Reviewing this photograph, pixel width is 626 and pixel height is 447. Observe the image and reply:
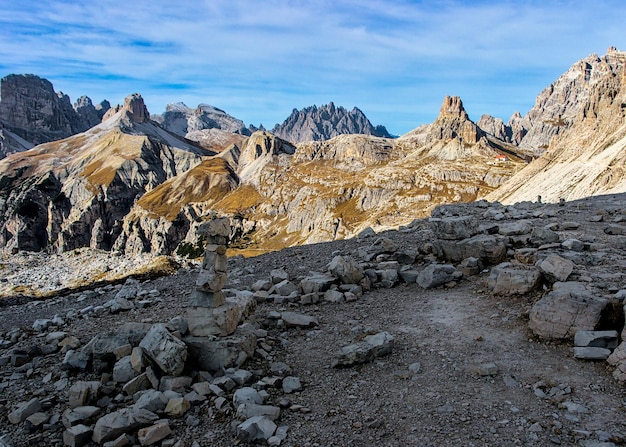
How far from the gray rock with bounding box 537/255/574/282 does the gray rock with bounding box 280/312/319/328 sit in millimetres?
8051

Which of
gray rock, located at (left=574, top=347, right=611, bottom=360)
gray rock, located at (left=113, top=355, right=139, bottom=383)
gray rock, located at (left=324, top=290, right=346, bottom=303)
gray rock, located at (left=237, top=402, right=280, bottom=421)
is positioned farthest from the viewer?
gray rock, located at (left=324, top=290, right=346, bottom=303)

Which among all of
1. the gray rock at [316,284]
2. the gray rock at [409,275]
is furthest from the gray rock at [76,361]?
the gray rock at [409,275]

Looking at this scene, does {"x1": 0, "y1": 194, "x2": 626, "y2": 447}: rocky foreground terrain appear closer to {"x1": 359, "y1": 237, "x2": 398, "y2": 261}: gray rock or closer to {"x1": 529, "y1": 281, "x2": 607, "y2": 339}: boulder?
{"x1": 529, "y1": 281, "x2": 607, "y2": 339}: boulder

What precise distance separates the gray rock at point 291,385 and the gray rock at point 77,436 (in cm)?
437

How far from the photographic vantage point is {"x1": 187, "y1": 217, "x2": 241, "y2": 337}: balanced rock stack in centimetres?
1195

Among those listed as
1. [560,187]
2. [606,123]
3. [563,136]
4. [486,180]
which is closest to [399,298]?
[560,187]

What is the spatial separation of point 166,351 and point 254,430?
3632mm

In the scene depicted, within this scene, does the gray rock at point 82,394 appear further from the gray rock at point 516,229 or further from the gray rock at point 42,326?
the gray rock at point 516,229

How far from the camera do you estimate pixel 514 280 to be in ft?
47.3

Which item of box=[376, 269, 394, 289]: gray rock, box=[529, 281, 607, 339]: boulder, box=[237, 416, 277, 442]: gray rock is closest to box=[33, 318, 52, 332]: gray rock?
box=[237, 416, 277, 442]: gray rock

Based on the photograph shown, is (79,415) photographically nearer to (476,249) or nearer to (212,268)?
(212,268)

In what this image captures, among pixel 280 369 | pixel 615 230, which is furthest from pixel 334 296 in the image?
pixel 615 230

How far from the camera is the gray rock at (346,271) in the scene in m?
17.8

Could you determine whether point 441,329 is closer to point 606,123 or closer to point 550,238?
point 550,238
